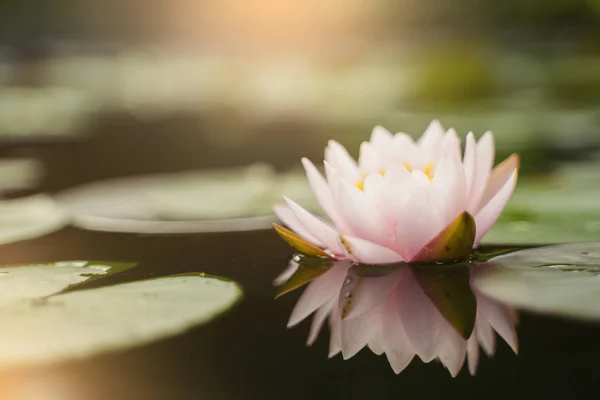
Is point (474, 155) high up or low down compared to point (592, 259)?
up

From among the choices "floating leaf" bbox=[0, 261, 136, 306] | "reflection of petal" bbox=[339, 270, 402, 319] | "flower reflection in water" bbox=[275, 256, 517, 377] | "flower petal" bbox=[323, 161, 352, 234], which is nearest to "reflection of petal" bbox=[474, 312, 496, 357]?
"flower reflection in water" bbox=[275, 256, 517, 377]

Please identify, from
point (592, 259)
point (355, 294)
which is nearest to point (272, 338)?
point (355, 294)

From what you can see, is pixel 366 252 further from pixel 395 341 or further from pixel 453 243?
pixel 395 341

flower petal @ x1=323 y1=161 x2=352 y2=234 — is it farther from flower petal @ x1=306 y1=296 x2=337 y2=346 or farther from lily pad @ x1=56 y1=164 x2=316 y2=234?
lily pad @ x1=56 y1=164 x2=316 y2=234

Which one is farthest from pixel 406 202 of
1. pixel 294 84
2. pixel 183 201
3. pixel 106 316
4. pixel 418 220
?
pixel 294 84

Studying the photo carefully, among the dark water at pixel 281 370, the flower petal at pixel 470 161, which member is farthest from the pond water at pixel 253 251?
the flower petal at pixel 470 161

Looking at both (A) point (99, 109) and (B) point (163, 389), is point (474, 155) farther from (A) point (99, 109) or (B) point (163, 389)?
(A) point (99, 109)

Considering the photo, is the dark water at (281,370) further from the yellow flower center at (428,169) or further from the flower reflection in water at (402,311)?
the yellow flower center at (428,169)
